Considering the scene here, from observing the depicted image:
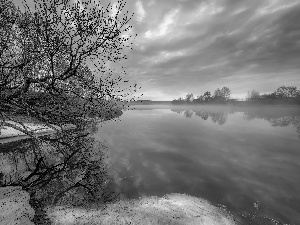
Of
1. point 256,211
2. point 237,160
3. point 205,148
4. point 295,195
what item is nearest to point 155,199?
point 256,211

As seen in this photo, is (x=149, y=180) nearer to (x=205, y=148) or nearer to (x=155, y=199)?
(x=155, y=199)

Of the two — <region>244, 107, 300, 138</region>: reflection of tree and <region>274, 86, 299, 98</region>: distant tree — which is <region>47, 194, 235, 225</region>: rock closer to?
<region>244, 107, 300, 138</region>: reflection of tree

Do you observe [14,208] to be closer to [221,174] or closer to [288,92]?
[221,174]

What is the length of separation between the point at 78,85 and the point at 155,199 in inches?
434

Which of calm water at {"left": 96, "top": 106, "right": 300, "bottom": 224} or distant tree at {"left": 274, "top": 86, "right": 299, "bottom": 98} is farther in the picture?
distant tree at {"left": 274, "top": 86, "right": 299, "bottom": 98}

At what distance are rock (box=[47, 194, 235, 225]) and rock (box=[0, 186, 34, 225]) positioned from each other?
232cm

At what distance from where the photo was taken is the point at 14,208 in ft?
23.7

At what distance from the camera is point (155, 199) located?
1471cm

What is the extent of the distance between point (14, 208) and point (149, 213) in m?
7.29

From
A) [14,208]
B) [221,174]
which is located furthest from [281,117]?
[14,208]

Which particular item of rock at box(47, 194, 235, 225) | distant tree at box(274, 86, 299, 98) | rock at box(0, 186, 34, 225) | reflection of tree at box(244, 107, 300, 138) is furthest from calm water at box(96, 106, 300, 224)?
distant tree at box(274, 86, 299, 98)

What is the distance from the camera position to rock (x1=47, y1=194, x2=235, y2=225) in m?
10.4

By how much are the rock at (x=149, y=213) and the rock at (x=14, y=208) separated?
2.32 metres

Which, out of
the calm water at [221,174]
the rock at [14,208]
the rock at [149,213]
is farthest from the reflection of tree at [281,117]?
the rock at [14,208]
